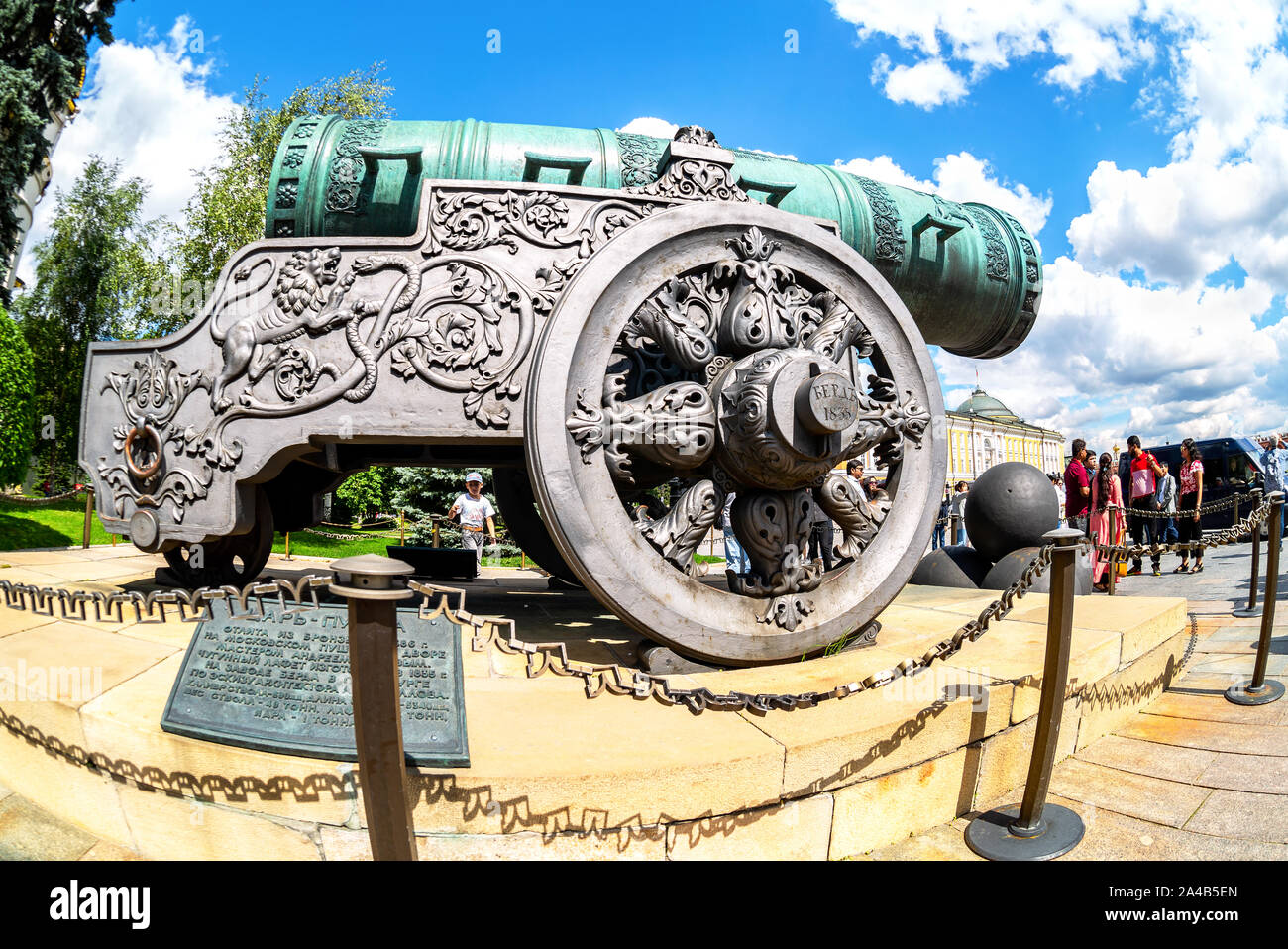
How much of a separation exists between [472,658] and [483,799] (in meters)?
1.45

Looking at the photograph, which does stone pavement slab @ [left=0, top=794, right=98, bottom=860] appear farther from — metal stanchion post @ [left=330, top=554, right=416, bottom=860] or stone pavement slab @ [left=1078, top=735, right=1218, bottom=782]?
stone pavement slab @ [left=1078, top=735, right=1218, bottom=782]

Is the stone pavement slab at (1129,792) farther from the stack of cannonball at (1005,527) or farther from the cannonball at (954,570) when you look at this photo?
the cannonball at (954,570)

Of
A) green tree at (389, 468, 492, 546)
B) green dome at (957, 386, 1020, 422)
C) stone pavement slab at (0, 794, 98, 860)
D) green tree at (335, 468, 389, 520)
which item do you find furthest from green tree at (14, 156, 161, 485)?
green dome at (957, 386, 1020, 422)

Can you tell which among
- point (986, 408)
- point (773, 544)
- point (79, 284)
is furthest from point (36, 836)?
point (986, 408)

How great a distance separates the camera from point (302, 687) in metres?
2.26

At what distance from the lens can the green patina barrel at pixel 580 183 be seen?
3.91 m

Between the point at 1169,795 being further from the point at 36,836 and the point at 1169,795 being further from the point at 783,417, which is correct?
the point at 36,836

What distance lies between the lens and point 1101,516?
8609 millimetres

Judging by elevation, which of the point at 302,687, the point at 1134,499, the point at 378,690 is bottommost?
the point at 302,687

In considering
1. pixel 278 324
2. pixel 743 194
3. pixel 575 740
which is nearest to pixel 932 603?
pixel 743 194

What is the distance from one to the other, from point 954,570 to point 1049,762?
4.13 metres

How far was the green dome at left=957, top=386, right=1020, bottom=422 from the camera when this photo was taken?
63.2m

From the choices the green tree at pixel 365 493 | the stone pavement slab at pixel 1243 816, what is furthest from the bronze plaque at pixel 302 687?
the green tree at pixel 365 493

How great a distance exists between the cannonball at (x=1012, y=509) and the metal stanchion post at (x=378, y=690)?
5.63 meters
